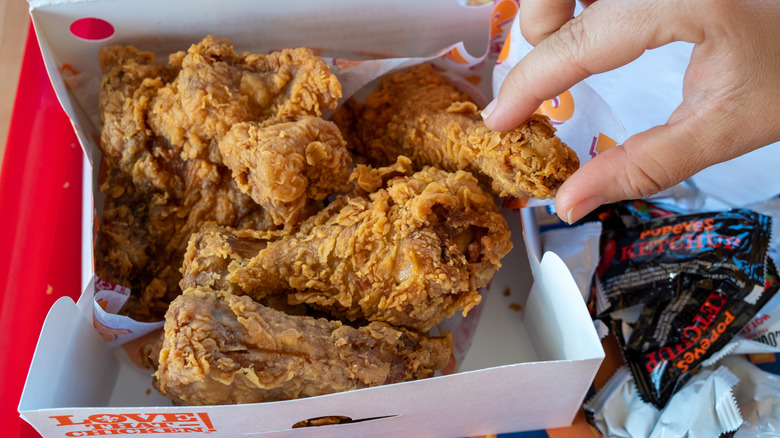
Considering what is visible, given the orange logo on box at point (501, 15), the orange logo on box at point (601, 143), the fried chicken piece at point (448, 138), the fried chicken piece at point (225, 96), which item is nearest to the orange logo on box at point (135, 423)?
the fried chicken piece at point (225, 96)

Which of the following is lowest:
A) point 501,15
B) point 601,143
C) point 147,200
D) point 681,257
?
point 681,257

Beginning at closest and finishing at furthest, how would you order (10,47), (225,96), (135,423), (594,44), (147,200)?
(594,44)
(135,423)
(225,96)
(147,200)
(10,47)

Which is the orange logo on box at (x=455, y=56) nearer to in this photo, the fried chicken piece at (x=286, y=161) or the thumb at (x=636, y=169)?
the fried chicken piece at (x=286, y=161)

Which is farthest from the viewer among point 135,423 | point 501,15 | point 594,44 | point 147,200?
point 501,15

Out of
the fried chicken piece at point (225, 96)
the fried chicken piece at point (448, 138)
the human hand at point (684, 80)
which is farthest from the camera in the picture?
the fried chicken piece at point (225, 96)

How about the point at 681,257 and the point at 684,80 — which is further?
the point at 681,257

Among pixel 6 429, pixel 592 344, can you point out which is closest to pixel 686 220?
pixel 592 344

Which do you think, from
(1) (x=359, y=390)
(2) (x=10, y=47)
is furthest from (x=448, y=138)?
(2) (x=10, y=47)

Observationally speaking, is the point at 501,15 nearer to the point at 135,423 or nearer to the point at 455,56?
the point at 455,56
